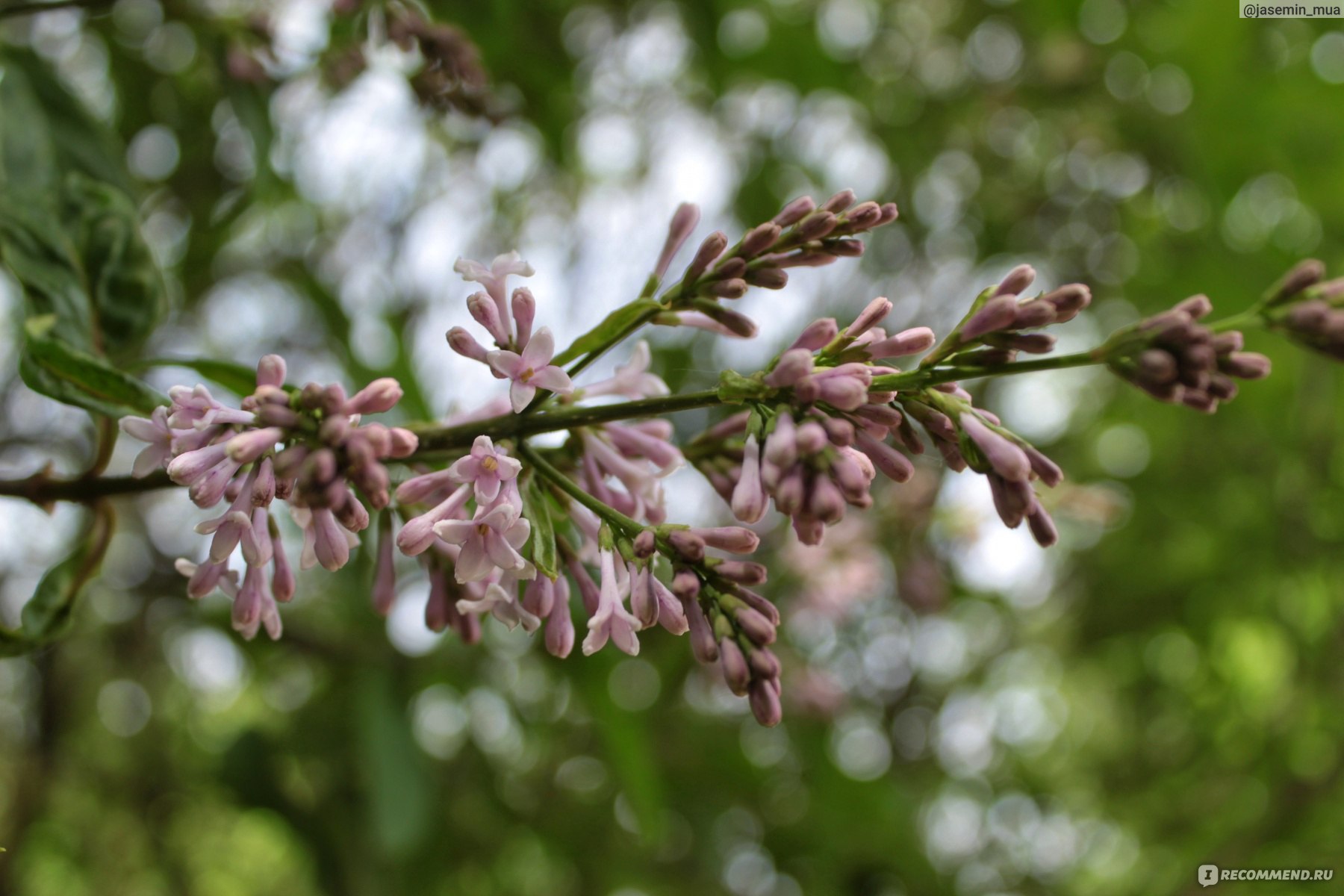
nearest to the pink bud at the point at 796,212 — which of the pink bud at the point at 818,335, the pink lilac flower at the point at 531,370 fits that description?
the pink bud at the point at 818,335

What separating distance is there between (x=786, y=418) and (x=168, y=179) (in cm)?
381

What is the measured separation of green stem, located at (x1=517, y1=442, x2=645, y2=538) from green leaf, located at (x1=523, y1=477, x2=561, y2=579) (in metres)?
0.03

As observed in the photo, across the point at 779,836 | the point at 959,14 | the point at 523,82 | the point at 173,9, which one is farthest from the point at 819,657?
the point at 173,9

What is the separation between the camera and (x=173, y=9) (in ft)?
8.46

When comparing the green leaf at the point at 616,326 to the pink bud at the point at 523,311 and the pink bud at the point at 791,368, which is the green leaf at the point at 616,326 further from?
the pink bud at the point at 791,368

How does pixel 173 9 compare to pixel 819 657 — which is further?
pixel 819 657

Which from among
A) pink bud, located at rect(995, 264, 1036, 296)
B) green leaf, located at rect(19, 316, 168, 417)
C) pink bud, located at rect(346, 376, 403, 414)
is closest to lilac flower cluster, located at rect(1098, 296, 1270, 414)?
pink bud, located at rect(995, 264, 1036, 296)

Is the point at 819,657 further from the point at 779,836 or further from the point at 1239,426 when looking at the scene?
the point at 1239,426

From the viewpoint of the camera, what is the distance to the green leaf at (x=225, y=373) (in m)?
1.68

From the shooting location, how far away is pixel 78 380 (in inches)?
58.9

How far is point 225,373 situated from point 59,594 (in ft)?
1.54

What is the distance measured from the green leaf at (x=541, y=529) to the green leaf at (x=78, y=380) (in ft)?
1.96

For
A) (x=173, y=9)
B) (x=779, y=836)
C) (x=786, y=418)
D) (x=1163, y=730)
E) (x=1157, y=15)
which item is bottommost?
(x=1163, y=730)

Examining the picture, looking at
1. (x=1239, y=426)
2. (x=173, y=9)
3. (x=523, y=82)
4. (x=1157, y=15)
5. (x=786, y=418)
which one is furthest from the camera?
(x=1239, y=426)
